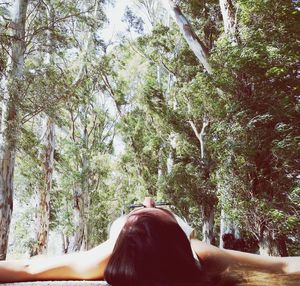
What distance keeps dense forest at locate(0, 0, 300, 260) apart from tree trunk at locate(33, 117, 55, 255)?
40mm

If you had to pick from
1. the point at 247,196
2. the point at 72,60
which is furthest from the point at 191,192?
the point at 72,60

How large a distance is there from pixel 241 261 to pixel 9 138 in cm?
702

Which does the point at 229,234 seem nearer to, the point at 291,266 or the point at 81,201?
the point at 291,266

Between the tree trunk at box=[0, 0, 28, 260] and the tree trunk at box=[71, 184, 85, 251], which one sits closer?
the tree trunk at box=[0, 0, 28, 260]

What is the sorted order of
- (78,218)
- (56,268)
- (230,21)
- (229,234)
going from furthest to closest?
1. (78,218)
2. (230,21)
3. (229,234)
4. (56,268)

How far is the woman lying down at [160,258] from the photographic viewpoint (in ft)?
2.10

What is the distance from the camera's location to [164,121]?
12.3 m


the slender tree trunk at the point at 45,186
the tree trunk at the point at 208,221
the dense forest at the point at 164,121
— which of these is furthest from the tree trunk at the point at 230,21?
the tree trunk at the point at 208,221

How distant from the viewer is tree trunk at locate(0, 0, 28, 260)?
6.71 m

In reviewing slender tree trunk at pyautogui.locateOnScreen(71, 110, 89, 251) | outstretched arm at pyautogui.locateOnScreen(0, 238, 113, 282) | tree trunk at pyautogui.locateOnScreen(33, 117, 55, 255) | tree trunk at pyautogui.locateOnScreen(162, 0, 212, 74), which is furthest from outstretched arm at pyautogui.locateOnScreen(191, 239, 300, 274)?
slender tree trunk at pyautogui.locateOnScreen(71, 110, 89, 251)

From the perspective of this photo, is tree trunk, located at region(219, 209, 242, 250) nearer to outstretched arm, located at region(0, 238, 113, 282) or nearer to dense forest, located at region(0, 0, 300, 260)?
dense forest, located at region(0, 0, 300, 260)

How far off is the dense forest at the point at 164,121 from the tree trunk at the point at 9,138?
3 cm

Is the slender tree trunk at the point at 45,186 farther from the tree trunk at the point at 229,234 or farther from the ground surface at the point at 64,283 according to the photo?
the ground surface at the point at 64,283

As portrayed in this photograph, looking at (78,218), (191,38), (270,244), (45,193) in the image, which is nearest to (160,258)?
(270,244)
